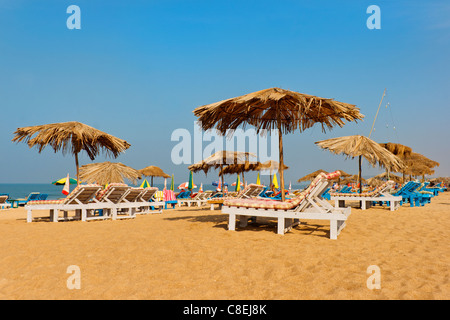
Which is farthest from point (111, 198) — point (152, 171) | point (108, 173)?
point (152, 171)

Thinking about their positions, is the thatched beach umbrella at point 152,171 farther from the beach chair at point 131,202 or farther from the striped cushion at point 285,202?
the striped cushion at point 285,202

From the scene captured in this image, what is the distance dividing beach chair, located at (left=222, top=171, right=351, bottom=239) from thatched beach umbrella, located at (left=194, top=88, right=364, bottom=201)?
A: 33.8 inches

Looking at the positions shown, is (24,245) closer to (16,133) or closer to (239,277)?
(239,277)

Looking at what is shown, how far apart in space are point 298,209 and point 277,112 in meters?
1.91

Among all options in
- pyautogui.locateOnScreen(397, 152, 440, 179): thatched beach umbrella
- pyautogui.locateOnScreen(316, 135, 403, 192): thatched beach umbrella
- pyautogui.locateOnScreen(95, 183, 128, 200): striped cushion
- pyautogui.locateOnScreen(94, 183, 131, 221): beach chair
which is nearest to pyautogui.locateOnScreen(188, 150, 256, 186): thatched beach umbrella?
pyautogui.locateOnScreen(316, 135, 403, 192): thatched beach umbrella

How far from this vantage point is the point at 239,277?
316cm

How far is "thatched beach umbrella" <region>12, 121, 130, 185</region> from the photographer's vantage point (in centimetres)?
868

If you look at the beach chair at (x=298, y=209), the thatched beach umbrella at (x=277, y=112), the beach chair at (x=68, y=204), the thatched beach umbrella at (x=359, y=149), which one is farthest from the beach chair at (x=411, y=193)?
the beach chair at (x=68, y=204)

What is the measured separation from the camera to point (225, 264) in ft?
11.7

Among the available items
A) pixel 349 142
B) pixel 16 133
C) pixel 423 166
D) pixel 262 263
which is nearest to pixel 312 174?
pixel 423 166

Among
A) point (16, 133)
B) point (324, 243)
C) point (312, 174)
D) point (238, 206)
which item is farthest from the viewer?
point (312, 174)

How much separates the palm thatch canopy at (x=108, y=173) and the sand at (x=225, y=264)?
8.02 metres

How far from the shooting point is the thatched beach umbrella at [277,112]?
5.61 m
